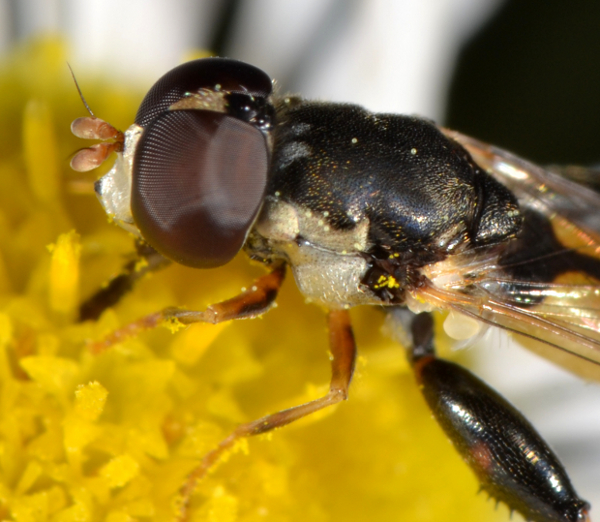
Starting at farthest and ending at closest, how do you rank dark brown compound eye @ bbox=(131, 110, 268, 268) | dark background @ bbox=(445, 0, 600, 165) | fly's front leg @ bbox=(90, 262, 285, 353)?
dark background @ bbox=(445, 0, 600, 165), fly's front leg @ bbox=(90, 262, 285, 353), dark brown compound eye @ bbox=(131, 110, 268, 268)

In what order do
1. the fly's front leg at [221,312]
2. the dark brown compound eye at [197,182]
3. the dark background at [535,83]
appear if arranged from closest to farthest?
the dark brown compound eye at [197,182] < the fly's front leg at [221,312] < the dark background at [535,83]

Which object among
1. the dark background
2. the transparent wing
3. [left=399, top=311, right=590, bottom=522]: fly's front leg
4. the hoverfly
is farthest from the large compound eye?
the dark background

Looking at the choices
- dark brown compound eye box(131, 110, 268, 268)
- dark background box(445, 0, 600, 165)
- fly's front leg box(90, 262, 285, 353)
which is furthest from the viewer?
dark background box(445, 0, 600, 165)

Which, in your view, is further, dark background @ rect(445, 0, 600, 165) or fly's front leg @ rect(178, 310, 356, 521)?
dark background @ rect(445, 0, 600, 165)

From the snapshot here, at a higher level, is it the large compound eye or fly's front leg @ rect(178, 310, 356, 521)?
the large compound eye

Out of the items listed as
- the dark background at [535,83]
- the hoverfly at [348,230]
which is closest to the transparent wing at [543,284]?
the hoverfly at [348,230]

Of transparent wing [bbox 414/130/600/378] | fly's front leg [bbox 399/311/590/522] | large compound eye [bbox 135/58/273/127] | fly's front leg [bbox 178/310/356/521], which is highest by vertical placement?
large compound eye [bbox 135/58/273/127]

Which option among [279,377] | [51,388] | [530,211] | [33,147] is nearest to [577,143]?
[530,211]

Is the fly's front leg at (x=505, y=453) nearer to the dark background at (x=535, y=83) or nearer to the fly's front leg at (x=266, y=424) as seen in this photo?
the fly's front leg at (x=266, y=424)

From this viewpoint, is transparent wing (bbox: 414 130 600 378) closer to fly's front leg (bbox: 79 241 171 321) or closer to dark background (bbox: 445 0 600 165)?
fly's front leg (bbox: 79 241 171 321)
